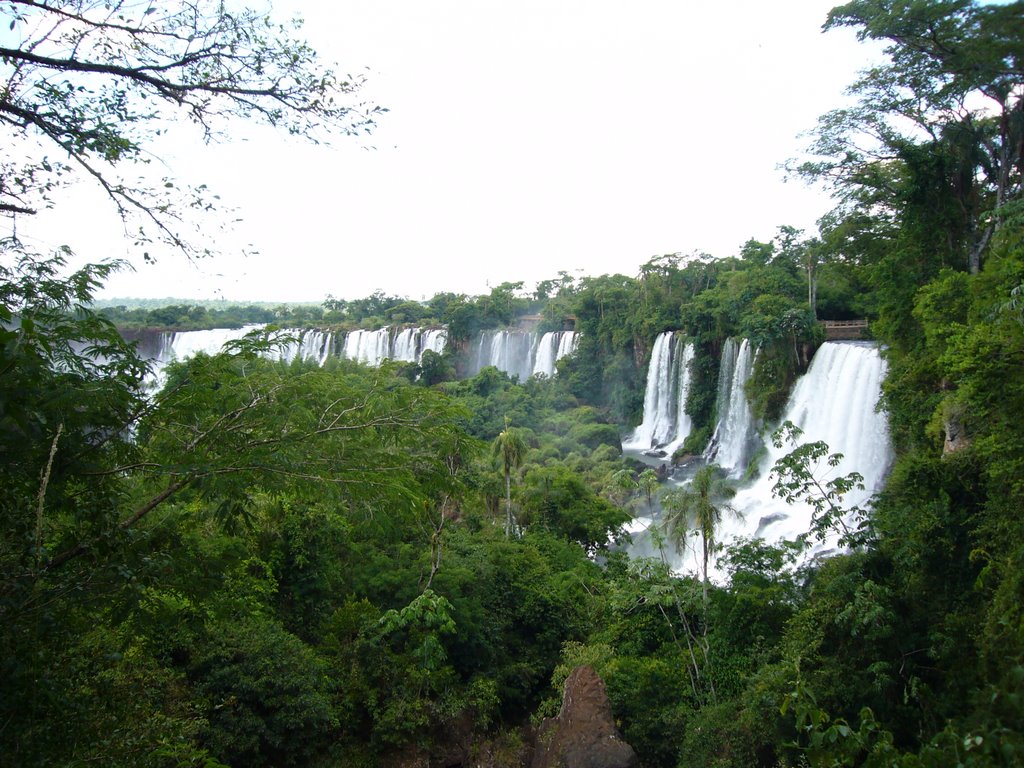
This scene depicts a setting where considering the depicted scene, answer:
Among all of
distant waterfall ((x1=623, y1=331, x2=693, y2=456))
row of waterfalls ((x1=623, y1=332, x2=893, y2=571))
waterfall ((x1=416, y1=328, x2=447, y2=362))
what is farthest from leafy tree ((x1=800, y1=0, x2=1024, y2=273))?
waterfall ((x1=416, y1=328, x2=447, y2=362))

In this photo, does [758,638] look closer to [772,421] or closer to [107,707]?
[107,707]

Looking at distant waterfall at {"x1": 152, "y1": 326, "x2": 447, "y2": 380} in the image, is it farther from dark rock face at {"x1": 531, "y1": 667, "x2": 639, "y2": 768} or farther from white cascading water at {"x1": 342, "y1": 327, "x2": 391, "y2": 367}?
dark rock face at {"x1": 531, "y1": 667, "x2": 639, "y2": 768}

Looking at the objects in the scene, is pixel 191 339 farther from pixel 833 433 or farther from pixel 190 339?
pixel 833 433

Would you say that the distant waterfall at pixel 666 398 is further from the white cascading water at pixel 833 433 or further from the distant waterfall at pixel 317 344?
the distant waterfall at pixel 317 344

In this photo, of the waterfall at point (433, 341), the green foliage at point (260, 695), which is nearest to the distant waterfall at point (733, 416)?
the green foliage at point (260, 695)

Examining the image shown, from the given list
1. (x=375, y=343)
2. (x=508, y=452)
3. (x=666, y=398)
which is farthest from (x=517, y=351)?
(x=508, y=452)

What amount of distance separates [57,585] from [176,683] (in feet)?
17.4

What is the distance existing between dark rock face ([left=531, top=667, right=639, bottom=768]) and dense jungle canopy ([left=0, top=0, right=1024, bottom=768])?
840mm

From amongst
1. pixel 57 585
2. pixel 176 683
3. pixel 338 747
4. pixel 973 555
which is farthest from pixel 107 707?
pixel 973 555

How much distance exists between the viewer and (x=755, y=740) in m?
7.28

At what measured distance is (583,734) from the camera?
26.3 ft

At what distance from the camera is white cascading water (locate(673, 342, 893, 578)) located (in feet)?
47.0

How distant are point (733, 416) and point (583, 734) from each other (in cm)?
1766

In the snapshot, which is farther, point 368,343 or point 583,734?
point 368,343
